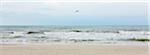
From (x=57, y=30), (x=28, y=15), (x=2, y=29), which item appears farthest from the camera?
(x=57, y=30)

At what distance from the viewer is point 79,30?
1306cm

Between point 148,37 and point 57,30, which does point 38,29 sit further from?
point 148,37


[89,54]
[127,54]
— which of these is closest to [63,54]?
[89,54]

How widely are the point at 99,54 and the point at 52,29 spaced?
25.8 ft

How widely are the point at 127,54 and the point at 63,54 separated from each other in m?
1.20

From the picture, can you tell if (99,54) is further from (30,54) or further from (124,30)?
(124,30)

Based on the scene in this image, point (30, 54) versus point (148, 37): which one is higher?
point (30, 54)

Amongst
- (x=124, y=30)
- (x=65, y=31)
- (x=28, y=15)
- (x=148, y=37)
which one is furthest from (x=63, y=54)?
(x=124, y=30)

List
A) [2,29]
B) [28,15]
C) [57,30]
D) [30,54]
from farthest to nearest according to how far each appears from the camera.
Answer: [57,30] → [2,29] → [28,15] → [30,54]

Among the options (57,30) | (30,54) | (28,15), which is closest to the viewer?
(30,54)

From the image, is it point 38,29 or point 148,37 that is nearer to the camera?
point 148,37

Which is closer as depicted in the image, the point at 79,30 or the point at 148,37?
the point at 148,37

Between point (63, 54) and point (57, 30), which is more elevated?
point (63, 54)

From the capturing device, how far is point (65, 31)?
1280 centimetres
